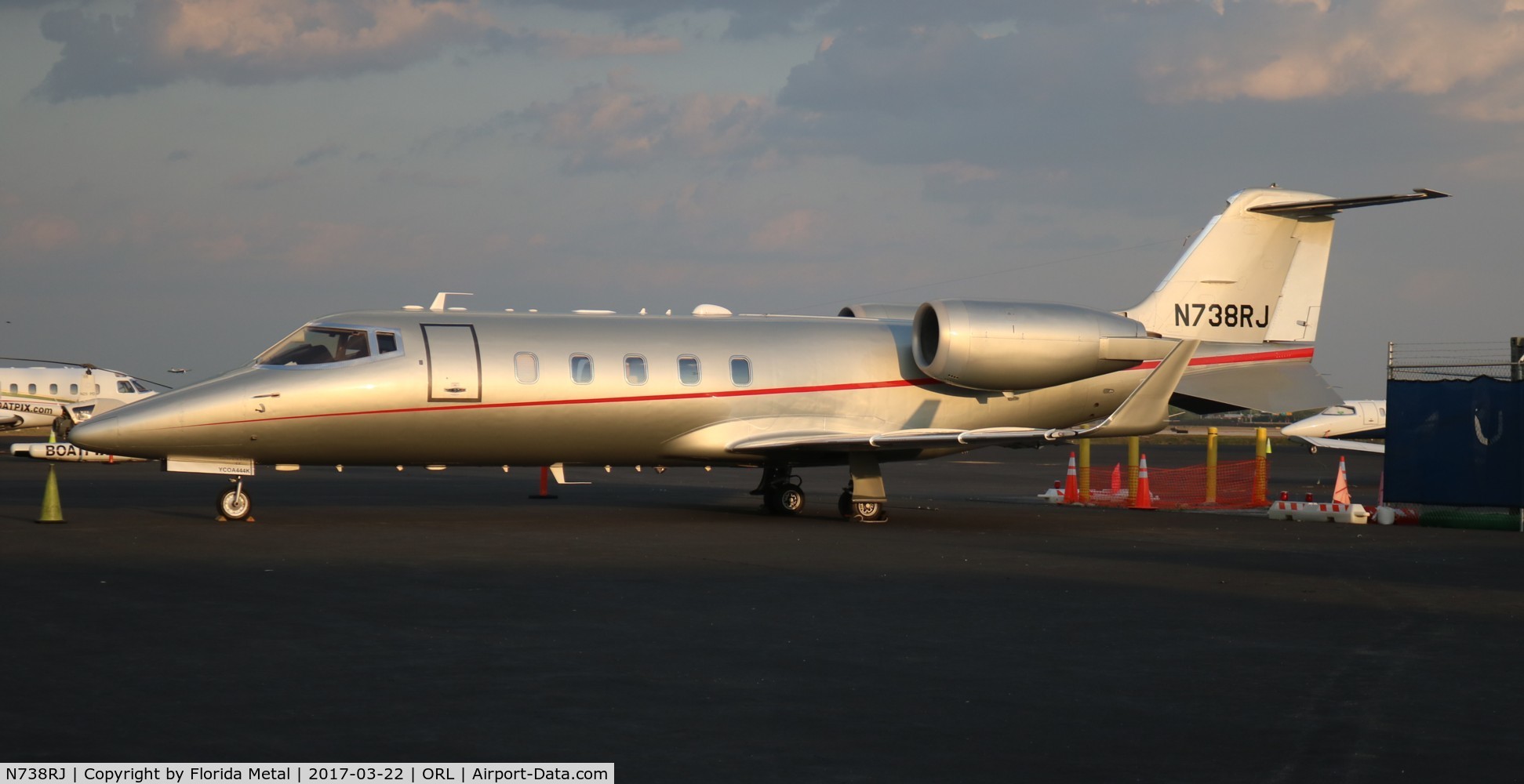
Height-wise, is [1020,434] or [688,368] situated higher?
[688,368]

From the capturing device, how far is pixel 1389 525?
68.5 ft

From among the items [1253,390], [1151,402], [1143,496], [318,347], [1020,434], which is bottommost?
[1143,496]

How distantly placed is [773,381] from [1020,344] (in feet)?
11.9

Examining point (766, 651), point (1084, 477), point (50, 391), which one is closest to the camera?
point (766, 651)

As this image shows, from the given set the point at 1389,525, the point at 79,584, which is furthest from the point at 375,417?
the point at 1389,525

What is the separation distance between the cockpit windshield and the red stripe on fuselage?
82 centimetres

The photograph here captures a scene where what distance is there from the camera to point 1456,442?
2084cm

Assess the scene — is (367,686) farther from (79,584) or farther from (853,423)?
(853,423)

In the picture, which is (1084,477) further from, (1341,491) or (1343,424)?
(1343,424)

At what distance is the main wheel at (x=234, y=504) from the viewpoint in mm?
17672

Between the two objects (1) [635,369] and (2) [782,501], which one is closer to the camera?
(1) [635,369]

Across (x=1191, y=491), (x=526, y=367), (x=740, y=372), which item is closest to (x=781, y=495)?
(x=740, y=372)

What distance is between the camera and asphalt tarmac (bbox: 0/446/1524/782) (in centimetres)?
611

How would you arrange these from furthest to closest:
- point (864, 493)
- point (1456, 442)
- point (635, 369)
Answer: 1. point (1456, 442)
2. point (864, 493)
3. point (635, 369)
